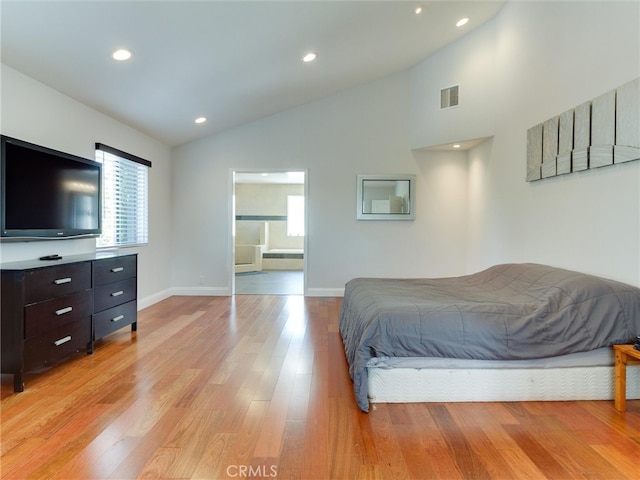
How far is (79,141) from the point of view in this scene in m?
3.48

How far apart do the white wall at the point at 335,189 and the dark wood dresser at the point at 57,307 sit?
2131mm

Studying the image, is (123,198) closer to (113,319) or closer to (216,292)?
(113,319)

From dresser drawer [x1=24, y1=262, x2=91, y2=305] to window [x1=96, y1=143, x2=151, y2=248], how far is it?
1133mm

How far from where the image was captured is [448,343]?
2.18 m

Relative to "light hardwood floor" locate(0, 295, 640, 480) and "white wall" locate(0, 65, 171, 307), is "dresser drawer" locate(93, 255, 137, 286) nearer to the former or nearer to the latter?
"white wall" locate(0, 65, 171, 307)

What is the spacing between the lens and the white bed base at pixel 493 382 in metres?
2.20

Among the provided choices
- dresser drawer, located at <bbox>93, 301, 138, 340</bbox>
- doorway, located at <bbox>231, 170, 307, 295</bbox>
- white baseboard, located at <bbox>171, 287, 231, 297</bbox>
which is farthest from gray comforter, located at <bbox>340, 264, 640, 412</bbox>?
doorway, located at <bbox>231, 170, 307, 295</bbox>

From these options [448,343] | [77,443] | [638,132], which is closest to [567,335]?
[448,343]

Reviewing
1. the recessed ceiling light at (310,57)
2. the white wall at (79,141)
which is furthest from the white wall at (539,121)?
the white wall at (79,141)

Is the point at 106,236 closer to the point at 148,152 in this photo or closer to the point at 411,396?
the point at 148,152

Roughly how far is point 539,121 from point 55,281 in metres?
4.44

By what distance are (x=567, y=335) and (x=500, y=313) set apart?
0.42 metres

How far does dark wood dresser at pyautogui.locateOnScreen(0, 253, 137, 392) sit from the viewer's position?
2254 millimetres

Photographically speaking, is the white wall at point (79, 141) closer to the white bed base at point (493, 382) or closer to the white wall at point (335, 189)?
the white wall at point (335, 189)
